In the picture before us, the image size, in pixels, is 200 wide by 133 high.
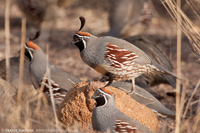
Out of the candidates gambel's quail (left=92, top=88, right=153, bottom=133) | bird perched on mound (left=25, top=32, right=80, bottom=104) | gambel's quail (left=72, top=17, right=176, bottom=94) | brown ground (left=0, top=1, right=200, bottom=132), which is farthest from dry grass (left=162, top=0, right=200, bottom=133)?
brown ground (left=0, top=1, right=200, bottom=132)

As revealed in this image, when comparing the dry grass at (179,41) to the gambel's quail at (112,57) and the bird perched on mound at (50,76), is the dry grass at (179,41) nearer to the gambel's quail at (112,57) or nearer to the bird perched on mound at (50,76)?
the gambel's quail at (112,57)

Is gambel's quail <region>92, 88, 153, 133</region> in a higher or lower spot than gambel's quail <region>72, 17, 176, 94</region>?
→ lower

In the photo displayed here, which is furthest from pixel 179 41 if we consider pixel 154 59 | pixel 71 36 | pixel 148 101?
pixel 71 36

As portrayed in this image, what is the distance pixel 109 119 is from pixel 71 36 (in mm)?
5325

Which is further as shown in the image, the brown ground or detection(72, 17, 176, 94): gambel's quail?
the brown ground

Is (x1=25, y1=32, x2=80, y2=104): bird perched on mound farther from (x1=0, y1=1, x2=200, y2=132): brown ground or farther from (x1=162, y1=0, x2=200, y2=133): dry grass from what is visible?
(x1=0, y1=1, x2=200, y2=132): brown ground

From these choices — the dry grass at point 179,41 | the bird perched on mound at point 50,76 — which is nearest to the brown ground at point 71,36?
the bird perched on mound at point 50,76

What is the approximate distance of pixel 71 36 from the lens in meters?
8.44

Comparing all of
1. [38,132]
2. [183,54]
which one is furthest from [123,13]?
[38,132]

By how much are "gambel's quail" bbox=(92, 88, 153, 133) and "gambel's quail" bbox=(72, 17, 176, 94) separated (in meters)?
0.57

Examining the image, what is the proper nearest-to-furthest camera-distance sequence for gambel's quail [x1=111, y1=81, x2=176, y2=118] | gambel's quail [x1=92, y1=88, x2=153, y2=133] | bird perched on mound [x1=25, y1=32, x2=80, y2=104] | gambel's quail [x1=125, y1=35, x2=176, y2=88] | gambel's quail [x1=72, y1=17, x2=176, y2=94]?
gambel's quail [x1=92, y1=88, x2=153, y2=133] < gambel's quail [x1=72, y1=17, x2=176, y2=94] < gambel's quail [x1=111, y1=81, x2=176, y2=118] < bird perched on mound [x1=25, y1=32, x2=80, y2=104] < gambel's quail [x1=125, y1=35, x2=176, y2=88]

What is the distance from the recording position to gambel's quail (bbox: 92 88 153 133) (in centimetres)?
325

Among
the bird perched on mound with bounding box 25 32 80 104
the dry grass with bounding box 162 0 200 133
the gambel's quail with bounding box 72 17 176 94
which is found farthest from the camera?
the bird perched on mound with bounding box 25 32 80 104

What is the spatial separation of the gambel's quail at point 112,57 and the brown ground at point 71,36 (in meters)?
1.84
